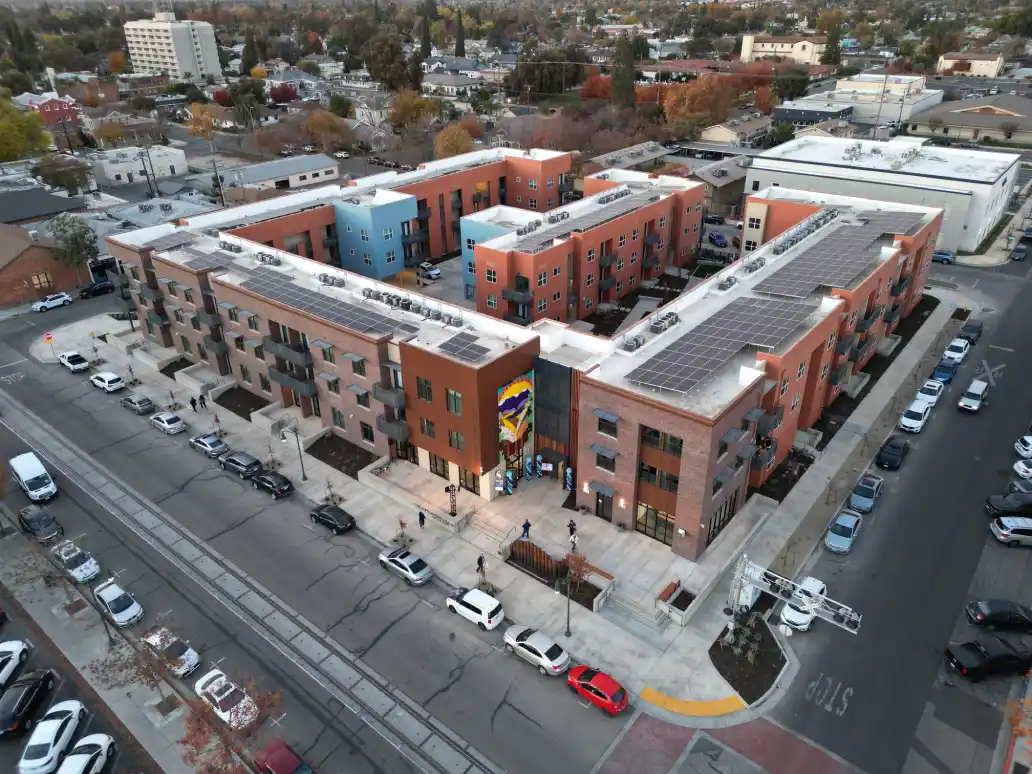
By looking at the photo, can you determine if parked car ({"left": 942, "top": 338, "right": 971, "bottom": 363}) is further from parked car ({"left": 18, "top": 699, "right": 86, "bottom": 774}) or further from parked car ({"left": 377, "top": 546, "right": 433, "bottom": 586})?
parked car ({"left": 18, "top": 699, "right": 86, "bottom": 774})

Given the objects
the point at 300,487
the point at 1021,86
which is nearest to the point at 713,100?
the point at 1021,86

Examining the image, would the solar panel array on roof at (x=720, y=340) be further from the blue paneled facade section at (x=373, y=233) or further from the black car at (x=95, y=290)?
the black car at (x=95, y=290)

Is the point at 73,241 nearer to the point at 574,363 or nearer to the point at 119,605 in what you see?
the point at 119,605

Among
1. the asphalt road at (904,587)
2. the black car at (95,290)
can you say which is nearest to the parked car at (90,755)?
the asphalt road at (904,587)

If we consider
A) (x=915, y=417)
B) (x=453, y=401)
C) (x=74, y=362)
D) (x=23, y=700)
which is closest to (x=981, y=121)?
(x=915, y=417)

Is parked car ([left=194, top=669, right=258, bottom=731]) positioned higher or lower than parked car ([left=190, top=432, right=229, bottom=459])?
higher

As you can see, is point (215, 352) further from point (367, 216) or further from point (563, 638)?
point (563, 638)

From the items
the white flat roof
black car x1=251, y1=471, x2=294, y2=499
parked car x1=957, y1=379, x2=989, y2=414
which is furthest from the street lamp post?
the white flat roof
